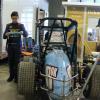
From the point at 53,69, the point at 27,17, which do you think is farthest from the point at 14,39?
the point at 27,17

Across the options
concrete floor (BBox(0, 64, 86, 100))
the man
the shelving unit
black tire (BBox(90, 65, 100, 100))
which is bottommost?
concrete floor (BBox(0, 64, 86, 100))

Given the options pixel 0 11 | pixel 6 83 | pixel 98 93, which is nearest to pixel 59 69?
pixel 98 93

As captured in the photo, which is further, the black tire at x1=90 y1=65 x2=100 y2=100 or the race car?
the black tire at x1=90 y1=65 x2=100 y2=100

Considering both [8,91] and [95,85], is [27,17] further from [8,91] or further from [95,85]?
[95,85]

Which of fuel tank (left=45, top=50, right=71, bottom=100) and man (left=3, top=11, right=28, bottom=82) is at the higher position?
man (left=3, top=11, right=28, bottom=82)

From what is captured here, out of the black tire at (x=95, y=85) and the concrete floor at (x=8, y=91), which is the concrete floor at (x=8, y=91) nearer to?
the concrete floor at (x=8, y=91)

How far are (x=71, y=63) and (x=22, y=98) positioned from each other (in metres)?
1.05

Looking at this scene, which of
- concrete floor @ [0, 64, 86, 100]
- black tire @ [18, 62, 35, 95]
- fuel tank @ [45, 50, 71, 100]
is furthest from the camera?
concrete floor @ [0, 64, 86, 100]

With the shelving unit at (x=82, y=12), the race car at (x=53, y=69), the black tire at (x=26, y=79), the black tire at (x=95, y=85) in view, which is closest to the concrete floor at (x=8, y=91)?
the race car at (x=53, y=69)

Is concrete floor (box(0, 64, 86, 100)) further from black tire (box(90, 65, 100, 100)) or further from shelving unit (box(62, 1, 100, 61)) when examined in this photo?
shelving unit (box(62, 1, 100, 61))

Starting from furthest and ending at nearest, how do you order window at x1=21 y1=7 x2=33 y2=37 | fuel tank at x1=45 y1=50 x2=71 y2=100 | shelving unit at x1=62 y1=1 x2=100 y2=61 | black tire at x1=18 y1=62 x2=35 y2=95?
1. window at x1=21 y1=7 x2=33 y2=37
2. shelving unit at x1=62 y1=1 x2=100 y2=61
3. black tire at x1=18 y1=62 x2=35 y2=95
4. fuel tank at x1=45 y1=50 x2=71 y2=100

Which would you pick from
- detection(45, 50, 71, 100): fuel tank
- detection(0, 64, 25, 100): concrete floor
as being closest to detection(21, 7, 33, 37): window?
detection(0, 64, 25, 100): concrete floor

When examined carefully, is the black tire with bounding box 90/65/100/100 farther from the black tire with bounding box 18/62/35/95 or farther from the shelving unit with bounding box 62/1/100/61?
the shelving unit with bounding box 62/1/100/61

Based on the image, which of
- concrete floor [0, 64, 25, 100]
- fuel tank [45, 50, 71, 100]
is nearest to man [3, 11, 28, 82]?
concrete floor [0, 64, 25, 100]
